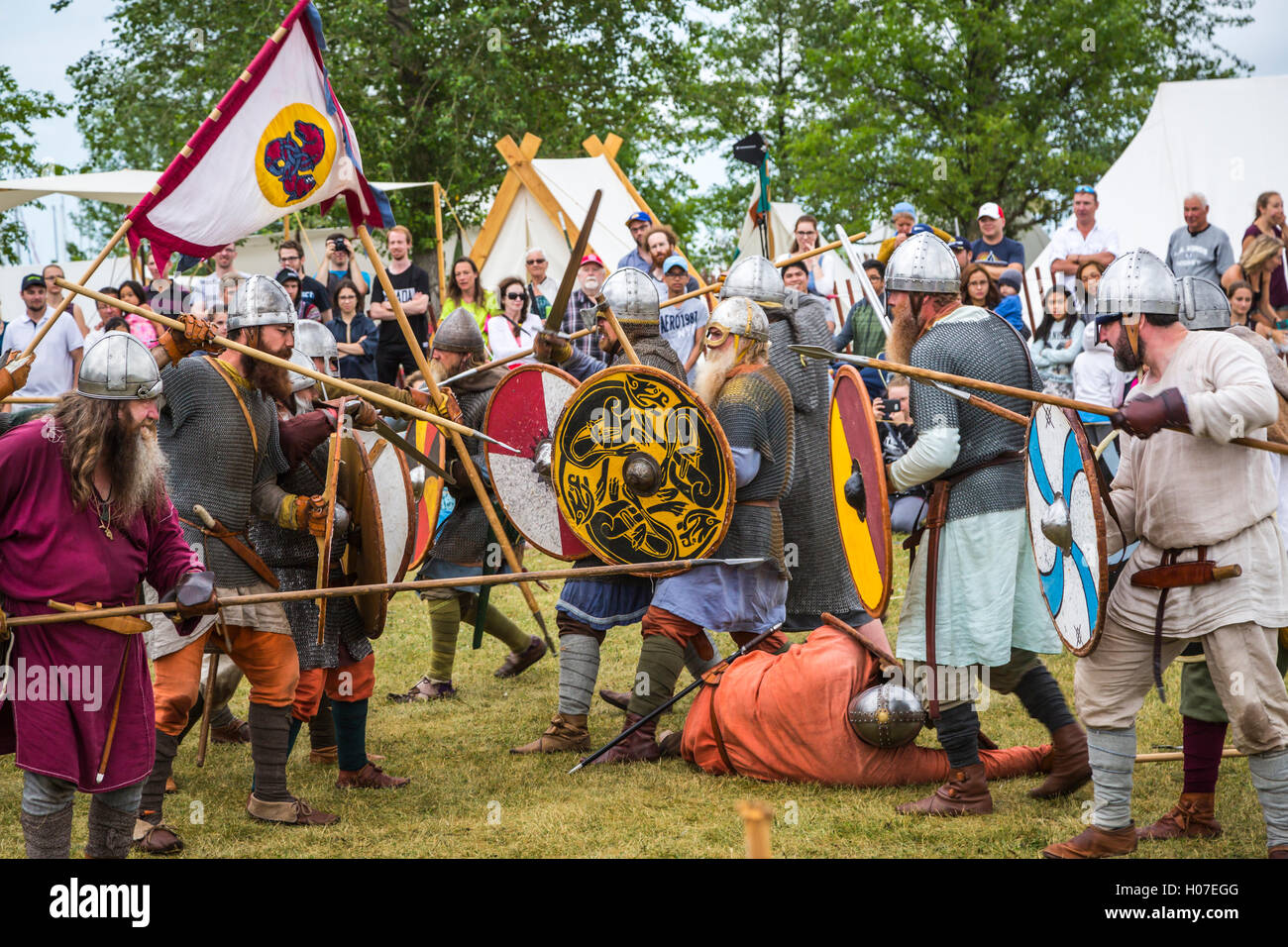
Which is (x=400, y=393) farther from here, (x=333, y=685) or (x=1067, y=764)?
(x=1067, y=764)

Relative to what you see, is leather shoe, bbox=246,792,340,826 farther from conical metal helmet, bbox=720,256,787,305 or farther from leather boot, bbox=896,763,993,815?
conical metal helmet, bbox=720,256,787,305

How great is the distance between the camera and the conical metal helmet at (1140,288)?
3756 millimetres

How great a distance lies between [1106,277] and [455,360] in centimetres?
315

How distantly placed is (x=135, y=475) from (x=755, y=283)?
294 cm

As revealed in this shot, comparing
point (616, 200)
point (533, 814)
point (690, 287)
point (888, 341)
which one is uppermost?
point (616, 200)

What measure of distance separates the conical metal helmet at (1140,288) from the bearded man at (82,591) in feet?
8.84

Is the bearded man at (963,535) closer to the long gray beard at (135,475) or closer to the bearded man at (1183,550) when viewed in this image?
the bearded man at (1183,550)

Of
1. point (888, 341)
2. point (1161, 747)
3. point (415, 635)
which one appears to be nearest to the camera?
point (888, 341)

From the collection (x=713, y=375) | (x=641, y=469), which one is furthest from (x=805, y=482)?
(x=641, y=469)

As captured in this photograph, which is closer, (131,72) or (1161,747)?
(1161,747)

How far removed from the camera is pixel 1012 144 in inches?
859

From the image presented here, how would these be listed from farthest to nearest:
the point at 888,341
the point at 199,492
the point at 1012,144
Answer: the point at 1012,144 → the point at 888,341 → the point at 199,492
